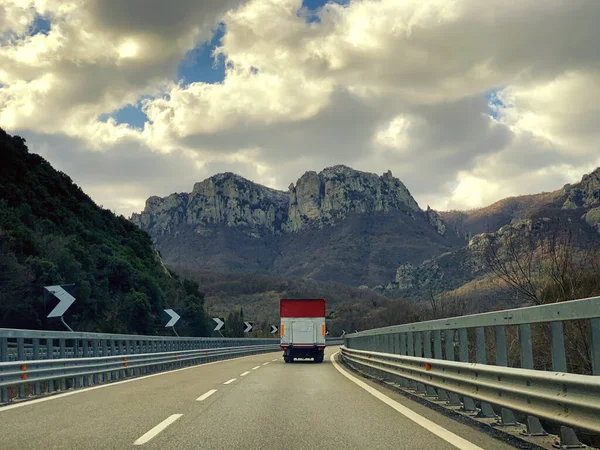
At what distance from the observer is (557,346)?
239 inches

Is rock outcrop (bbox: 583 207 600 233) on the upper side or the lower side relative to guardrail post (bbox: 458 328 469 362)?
upper

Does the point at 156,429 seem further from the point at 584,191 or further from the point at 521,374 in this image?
the point at 584,191

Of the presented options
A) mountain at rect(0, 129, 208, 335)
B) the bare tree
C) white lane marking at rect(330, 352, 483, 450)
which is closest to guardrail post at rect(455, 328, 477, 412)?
white lane marking at rect(330, 352, 483, 450)

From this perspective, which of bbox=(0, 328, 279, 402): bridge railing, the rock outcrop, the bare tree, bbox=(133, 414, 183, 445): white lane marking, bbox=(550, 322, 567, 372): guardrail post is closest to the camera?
bbox=(550, 322, 567, 372): guardrail post

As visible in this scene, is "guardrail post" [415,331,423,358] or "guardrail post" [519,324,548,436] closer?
"guardrail post" [519,324,548,436]

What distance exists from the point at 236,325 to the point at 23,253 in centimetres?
5280

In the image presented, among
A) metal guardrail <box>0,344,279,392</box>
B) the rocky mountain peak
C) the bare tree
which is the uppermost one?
the rocky mountain peak

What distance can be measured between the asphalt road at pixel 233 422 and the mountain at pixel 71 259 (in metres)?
31.8

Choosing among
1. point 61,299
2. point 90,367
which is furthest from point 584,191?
point 90,367

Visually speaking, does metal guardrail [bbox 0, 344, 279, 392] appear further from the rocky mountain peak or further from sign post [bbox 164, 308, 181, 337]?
the rocky mountain peak

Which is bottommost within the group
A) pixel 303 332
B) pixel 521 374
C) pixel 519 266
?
pixel 521 374

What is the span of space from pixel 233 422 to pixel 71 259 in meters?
48.3

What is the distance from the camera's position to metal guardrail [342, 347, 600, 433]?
4965 millimetres

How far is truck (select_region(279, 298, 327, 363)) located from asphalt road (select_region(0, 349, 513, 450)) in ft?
60.4
